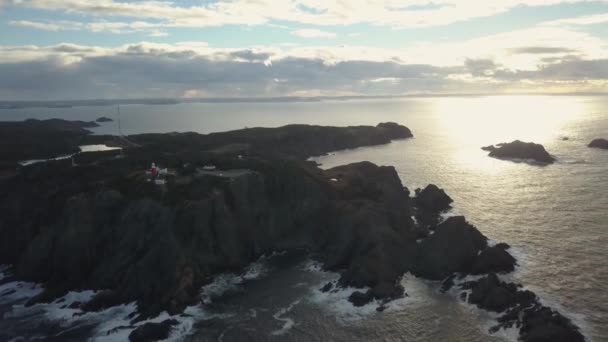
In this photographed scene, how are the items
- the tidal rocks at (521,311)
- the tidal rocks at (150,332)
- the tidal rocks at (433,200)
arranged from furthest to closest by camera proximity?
the tidal rocks at (433,200) < the tidal rocks at (150,332) < the tidal rocks at (521,311)

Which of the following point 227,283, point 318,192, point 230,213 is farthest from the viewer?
point 318,192

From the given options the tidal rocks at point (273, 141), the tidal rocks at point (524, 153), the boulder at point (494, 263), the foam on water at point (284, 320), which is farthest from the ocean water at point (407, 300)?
the tidal rocks at point (273, 141)

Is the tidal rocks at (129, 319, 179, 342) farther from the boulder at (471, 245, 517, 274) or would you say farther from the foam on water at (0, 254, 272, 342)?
the boulder at (471, 245, 517, 274)

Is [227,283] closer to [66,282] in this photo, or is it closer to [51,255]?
[66,282]

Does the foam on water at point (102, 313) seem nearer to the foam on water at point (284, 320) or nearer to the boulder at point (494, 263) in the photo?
the foam on water at point (284, 320)

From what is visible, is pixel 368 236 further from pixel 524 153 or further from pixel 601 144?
pixel 601 144

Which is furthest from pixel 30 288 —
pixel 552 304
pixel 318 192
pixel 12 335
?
pixel 552 304
